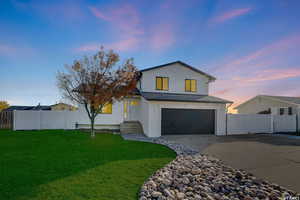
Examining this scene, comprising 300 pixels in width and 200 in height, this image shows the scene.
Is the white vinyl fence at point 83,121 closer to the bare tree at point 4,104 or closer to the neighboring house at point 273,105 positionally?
the neighboring house at point 273,105

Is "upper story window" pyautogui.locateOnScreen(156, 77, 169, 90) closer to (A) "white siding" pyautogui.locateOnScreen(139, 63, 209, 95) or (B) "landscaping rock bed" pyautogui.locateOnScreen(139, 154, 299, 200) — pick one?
(A) "white siding" pyautogui.locateOnScreen(139, 63, 209, 95)

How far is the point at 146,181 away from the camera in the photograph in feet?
12.3

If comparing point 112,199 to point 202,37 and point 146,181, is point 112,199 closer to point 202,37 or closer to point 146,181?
point 146,181

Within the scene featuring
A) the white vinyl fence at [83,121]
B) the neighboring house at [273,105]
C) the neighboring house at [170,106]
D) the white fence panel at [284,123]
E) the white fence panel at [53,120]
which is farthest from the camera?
the neighboring house at [273,105]

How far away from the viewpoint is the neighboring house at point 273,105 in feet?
59.1

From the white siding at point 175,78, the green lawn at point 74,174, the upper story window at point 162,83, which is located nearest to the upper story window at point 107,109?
the white siding at point 175,78

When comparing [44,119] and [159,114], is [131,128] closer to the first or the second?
[159,114]

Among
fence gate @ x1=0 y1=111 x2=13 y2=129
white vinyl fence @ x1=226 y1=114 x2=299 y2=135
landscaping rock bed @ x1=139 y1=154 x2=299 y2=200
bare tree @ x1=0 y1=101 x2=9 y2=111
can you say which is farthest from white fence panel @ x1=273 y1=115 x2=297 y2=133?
bare tree @ x1=0 y1=101 x2=9 y2=111

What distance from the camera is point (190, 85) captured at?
14109 millimetres

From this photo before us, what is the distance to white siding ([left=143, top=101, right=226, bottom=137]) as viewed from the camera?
36.1 ft

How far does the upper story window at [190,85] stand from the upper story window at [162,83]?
2.02 meters

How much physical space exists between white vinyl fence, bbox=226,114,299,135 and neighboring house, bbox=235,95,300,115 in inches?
148

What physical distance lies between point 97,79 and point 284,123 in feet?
60.4

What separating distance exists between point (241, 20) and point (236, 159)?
8188mm
